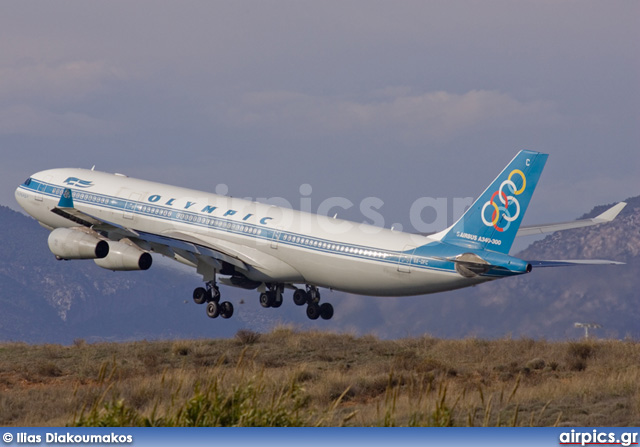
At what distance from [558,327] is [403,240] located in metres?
161

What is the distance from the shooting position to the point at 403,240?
40.6m

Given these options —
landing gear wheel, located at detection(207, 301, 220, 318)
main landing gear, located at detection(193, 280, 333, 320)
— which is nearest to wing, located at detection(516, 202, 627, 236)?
main landing gear, located at detection(193, 280, 333, 320)

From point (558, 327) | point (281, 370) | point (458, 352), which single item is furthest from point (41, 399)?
point (558, 327)

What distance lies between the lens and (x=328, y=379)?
34062 mm

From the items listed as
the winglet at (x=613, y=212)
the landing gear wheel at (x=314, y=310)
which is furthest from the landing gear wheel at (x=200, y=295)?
the winglet at (x=613, y=212)

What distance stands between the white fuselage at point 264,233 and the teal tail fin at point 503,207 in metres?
1.60

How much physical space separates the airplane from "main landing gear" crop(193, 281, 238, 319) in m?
0.05

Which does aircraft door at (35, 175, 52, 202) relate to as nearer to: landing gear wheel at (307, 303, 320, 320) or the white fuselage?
the white fuselage

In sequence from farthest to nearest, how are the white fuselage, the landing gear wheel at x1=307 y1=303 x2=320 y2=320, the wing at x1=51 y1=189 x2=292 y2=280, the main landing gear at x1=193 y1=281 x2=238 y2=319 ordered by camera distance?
the landing gear wheel at x1=307 y1=303 x2=320 y2=320, the main landing gear at x1=193 y1=281 x2=238 y2=319, the wing at x1=51 y1=189 x2=292 y2=280, the white fuselage

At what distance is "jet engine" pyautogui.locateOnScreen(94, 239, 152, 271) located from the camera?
44.7m

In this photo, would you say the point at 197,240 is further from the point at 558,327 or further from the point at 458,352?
the point at 558,327

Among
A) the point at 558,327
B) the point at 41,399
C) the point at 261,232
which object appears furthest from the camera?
the point at 558,327

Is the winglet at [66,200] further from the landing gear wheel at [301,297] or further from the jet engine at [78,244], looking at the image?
the landing gear wheel at [301,297]

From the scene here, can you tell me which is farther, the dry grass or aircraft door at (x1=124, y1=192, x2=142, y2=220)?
aircraft door at (x1=124, y1=192, x2=142, y2=220)
